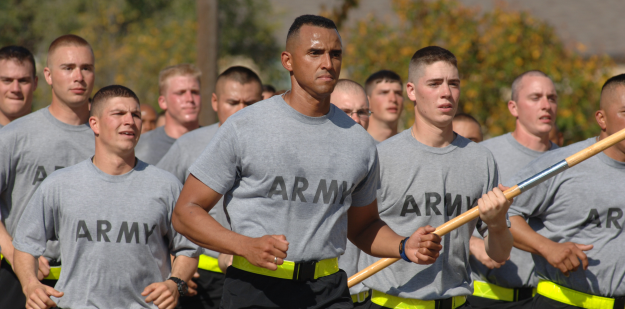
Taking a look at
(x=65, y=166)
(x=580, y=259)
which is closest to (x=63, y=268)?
(x=65, y=166)

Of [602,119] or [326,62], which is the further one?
[602,119]

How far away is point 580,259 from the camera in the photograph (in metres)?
4.75

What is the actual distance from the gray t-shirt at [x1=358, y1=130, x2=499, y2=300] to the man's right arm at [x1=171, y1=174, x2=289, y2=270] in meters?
1.56

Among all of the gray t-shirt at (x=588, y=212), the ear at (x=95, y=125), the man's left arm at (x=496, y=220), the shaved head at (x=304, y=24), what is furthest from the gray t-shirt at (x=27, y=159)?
the gray t-shirt at (x=588, y=212)

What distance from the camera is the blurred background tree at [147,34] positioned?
19.3 meters

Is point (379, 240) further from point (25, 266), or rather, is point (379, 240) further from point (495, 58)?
point (495, 58)

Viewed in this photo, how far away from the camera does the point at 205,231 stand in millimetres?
3518

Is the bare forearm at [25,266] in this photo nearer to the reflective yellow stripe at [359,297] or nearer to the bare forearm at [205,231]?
the bare forearm at [205,231]

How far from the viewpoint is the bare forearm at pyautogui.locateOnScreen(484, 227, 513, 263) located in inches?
168

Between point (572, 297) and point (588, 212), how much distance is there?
65cm

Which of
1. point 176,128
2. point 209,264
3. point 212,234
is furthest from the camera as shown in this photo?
point 176,128

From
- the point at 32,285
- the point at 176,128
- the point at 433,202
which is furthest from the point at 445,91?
the point at 176,128

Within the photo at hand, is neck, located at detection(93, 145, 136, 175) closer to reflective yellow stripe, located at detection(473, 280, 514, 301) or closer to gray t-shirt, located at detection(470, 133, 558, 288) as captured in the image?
gray t-shirt, located at detection(470, 133, 558, 288)

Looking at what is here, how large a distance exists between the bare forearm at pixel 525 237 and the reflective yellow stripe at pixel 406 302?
24.1 inches
